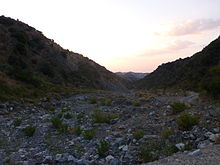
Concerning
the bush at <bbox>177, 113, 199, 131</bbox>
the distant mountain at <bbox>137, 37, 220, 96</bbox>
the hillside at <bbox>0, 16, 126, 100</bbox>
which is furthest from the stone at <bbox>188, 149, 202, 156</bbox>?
the hillside at <bbox>0, 16, 126, 100</bbox>

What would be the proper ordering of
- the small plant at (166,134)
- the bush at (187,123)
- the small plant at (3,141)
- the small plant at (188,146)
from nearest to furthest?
the small plant at (188,146) → the small plant at (166,134) → the bush at (187,123) → the small plant at (3,141)

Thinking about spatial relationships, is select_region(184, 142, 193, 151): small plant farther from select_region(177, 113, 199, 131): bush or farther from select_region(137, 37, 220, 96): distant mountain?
select_region(137, 37, 220, 96): distant mountain

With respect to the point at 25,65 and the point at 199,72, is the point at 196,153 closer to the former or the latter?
the point at 25,65

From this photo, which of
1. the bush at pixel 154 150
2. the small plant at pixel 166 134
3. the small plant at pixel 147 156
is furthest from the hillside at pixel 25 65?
the small plant at pixel 147 156

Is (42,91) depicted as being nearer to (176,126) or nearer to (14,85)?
(14,85)

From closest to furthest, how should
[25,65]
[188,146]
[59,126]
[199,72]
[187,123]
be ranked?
[188,146]
[187,123]
[59,126]
[25,65]
[199,72]

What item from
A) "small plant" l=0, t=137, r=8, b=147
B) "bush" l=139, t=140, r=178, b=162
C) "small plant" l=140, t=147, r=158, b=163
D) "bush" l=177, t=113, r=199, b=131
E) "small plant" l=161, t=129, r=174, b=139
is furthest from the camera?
"small plant" l=0, t=137, r=8, b=147

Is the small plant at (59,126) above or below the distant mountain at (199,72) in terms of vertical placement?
below

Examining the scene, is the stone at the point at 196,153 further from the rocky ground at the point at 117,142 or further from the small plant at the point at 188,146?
the small plant at the point at 188,146

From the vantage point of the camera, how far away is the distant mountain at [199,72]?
24059mm

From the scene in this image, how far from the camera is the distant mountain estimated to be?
24059 millimetres

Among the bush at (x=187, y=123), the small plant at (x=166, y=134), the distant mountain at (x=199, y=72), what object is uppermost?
the distant mountain at (x=199, y=72)

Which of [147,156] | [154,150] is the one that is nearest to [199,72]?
[154,150]

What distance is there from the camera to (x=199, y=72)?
246ft
